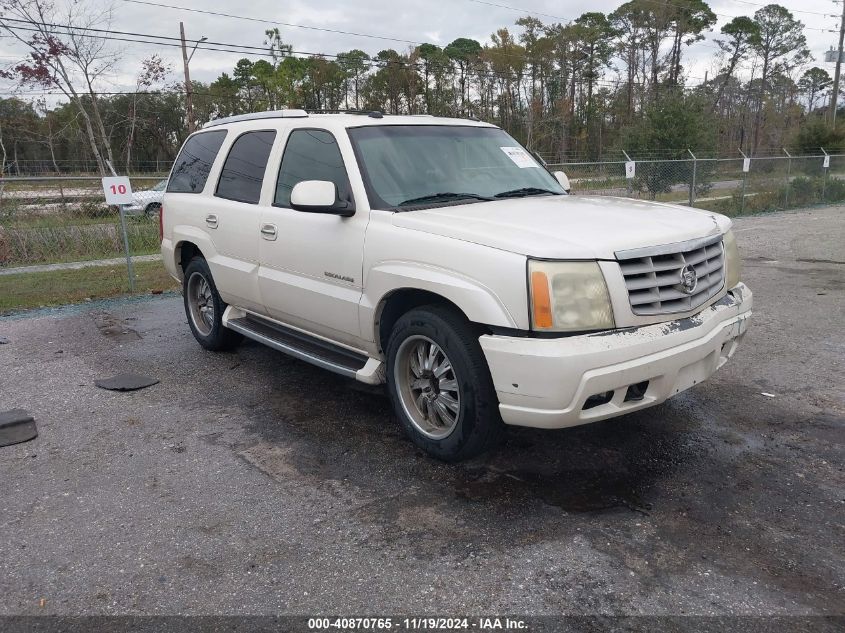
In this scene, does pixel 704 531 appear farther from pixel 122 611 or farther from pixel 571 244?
pixel 122 611

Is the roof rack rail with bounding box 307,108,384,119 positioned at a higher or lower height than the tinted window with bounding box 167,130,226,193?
higher

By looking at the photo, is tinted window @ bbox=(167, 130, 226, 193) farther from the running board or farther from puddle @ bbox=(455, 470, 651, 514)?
puddle @ bbox=(455, 470, 651, 514)

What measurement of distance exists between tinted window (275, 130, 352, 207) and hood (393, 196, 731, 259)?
0.65m

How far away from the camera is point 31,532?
10.6ft

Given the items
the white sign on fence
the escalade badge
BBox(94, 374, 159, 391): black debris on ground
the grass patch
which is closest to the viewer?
the escalade badge

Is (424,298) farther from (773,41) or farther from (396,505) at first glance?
(773,41)

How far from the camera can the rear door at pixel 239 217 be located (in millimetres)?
5039

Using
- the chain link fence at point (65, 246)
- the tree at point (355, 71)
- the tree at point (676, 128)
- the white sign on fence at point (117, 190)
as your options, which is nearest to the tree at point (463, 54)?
the tree at point (355, 71)

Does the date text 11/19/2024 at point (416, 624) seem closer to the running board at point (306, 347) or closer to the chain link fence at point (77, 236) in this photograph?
the running board at point (306, 347)

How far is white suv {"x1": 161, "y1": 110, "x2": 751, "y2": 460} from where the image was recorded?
3193 millimetres

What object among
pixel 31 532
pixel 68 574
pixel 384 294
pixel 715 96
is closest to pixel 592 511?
pixel 384 294

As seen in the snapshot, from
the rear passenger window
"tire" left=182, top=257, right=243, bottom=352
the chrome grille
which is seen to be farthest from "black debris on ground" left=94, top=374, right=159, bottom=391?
the chrome grille

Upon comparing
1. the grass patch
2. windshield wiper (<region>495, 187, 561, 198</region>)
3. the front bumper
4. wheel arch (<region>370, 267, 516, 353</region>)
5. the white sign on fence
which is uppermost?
the white sign on fence

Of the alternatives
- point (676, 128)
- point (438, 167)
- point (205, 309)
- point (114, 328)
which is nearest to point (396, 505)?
point (438, 167)
